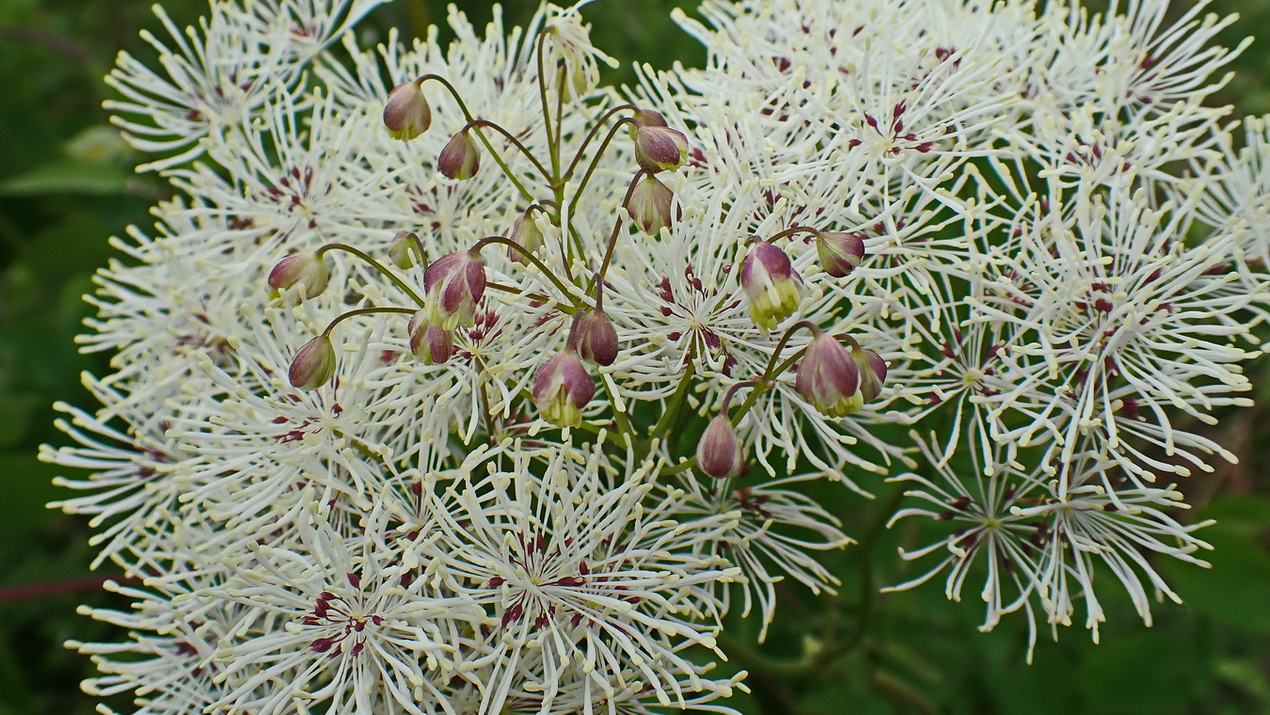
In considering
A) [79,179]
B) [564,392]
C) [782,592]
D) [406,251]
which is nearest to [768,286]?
[564,392]

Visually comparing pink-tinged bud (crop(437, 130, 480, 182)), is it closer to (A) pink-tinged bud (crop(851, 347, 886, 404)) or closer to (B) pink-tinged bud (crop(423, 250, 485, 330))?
(B) pink-tinged bud (crop(423, 250, 485, 330))

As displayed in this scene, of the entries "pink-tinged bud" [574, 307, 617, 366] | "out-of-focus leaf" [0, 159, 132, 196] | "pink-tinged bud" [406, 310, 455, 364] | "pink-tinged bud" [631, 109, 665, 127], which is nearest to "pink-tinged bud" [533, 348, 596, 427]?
"pink-tinged bud" [574, 307, 617, 366]

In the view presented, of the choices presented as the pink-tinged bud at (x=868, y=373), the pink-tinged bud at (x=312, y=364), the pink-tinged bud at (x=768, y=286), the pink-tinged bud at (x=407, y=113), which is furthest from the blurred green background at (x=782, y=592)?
the pink-tinged bud at (x=407, y=113)

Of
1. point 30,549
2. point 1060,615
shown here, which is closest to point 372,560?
point 1060,615

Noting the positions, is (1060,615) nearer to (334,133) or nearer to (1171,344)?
(1171,344)

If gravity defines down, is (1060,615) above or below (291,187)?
below
